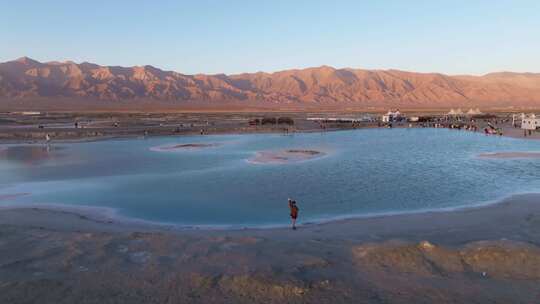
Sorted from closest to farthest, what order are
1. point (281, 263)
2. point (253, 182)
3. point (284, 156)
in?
point (281, 263) → point (253, 182) → point (284, 156)

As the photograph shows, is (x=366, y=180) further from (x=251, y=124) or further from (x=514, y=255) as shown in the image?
(x=251, y=124)

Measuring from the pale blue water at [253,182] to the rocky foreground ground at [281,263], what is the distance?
8.20 feet

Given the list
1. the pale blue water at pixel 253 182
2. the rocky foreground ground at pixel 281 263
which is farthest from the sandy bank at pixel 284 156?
the rocky foreground ground at pixel 281 263

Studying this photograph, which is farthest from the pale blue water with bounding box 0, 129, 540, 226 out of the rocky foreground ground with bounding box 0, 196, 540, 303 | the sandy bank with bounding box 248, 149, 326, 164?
the rocky foreground ground with bounding box 0, 196, 540, 303

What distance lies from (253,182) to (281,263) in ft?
38.8

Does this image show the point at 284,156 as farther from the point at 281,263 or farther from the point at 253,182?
the point at 281,263

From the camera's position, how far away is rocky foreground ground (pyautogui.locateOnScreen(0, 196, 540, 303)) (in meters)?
8.62

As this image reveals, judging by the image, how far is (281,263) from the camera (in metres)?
10.2

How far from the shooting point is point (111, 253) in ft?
36.4

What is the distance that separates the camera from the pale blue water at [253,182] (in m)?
16.5

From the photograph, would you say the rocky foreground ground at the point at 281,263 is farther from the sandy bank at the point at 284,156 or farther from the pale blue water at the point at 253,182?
the sandy bank at the point at 284,156

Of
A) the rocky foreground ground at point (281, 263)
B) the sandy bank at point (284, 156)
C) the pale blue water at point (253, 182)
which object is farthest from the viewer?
the sandy bank at point (284, 156)

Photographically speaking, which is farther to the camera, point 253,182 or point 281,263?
point 253,182

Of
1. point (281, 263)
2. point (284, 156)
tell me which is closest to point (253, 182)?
point (284, 156)
